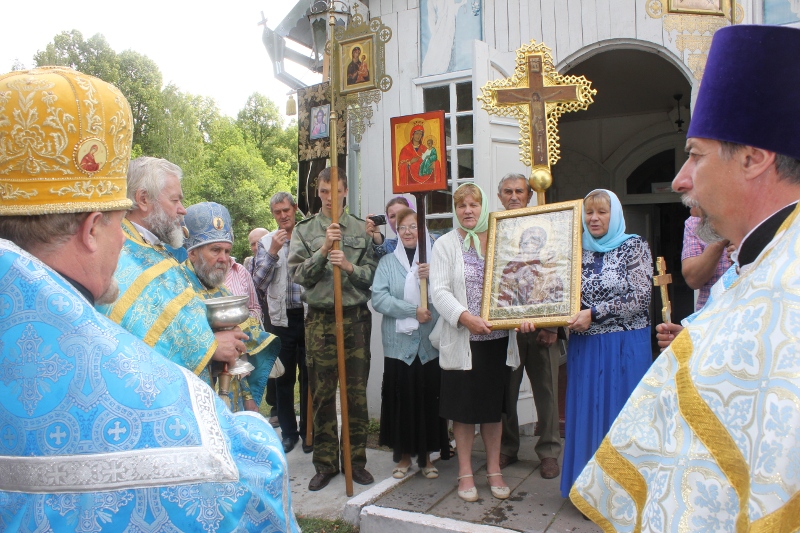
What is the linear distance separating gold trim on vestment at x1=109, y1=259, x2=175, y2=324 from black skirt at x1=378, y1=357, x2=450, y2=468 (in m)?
2.47

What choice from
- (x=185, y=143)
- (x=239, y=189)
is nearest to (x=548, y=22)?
(x=239, y=189)

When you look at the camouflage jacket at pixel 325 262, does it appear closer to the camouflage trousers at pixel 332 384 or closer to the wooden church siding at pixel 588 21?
the camouflage trousers at pixel 332 384

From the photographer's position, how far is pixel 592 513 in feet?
4.91

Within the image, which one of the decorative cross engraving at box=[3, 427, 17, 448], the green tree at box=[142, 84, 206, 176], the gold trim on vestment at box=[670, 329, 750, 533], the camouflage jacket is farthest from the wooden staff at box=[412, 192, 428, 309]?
the green tree at box=[142, 84, 206, 176]

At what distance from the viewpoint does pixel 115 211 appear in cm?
130

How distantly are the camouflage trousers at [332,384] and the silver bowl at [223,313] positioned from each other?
6.29ft

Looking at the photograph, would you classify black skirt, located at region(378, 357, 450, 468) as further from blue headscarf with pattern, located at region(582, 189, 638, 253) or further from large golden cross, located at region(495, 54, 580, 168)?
large golden cross, located at region(495, 54, 580, 168)

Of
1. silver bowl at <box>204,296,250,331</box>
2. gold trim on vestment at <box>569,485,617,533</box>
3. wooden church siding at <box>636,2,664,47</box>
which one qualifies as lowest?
gold trim on vestment at <box>569,485,617,533</box>

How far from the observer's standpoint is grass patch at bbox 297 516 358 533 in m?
3.84

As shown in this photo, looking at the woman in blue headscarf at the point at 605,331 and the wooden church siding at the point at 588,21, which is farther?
the wooden church siding at the point at 588,21

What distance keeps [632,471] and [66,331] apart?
119 centimetres

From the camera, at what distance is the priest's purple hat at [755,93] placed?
4.27ft

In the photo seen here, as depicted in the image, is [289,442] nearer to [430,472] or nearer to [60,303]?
[430,472]

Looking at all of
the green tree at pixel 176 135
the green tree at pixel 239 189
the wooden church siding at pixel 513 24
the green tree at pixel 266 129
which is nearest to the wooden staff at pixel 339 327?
the wooden church siding at pixel 513 24
